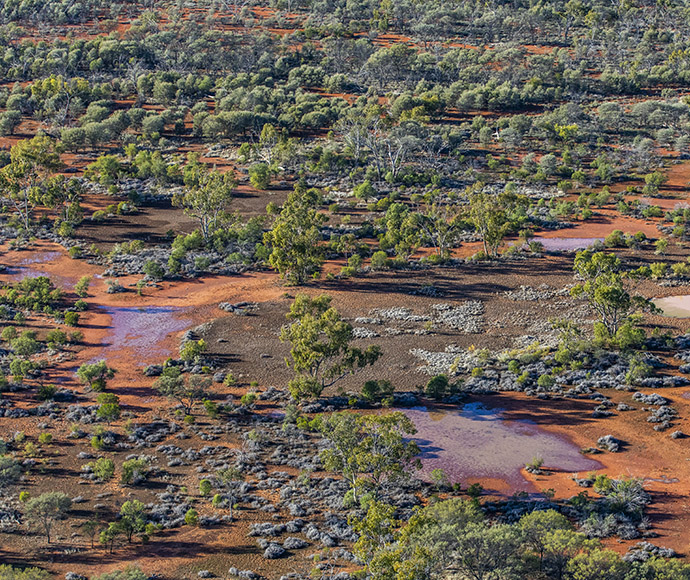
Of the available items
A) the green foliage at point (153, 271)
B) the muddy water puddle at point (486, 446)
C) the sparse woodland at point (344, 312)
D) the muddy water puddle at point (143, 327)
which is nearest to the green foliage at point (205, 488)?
the sparse woodland at point (344, 312)

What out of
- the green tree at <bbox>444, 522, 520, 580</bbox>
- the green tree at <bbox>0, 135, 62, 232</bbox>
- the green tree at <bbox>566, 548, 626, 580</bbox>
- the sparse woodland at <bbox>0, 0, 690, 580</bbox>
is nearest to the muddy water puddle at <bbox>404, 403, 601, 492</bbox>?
the sparse woodland at <bbox>0, 0, 690, 580</bbox>

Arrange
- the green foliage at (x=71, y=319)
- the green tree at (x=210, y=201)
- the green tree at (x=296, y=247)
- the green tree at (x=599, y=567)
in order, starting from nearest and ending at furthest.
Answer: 1. the green tree at (x=599, y=567)
2. the green foliage at (x=71, y=319)
3. the green tree at (x=296, y=247)
4. the green tree at (x=210, y=201)

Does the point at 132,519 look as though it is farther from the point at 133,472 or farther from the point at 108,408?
the point at 108,408

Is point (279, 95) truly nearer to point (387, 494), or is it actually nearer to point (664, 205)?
point (664, 205)

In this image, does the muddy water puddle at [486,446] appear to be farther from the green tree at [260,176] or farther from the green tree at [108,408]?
the green tree at [260,176]

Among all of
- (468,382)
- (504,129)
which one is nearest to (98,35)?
(504,129)

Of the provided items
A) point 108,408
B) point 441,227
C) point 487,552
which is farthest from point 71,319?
point 487,552
